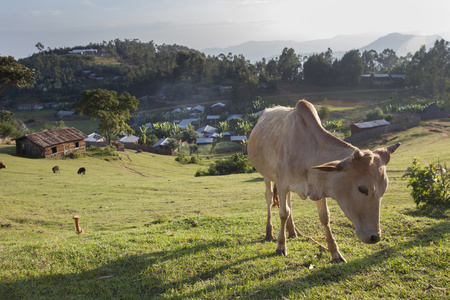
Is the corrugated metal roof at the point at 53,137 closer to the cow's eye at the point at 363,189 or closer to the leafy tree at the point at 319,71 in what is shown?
the cow's eye at the point at 363,189

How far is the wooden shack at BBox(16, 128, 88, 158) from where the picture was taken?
113 feet

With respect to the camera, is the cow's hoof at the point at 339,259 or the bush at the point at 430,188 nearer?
the cow's hoof at the point at 339,259

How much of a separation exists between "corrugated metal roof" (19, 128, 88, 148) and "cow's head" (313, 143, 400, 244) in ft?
116

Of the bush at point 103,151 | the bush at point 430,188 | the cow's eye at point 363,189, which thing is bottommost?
the bush at point 103,151

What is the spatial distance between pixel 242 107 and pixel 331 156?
7427 cm

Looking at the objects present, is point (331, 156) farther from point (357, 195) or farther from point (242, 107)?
point (242, 107)

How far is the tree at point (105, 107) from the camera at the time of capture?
41.6 m

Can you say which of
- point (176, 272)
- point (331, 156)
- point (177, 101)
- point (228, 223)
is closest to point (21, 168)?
point (228, 223)

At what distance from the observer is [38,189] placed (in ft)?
68.8

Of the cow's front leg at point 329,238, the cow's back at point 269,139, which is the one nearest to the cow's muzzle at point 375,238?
the cow's front leg at point 329,238

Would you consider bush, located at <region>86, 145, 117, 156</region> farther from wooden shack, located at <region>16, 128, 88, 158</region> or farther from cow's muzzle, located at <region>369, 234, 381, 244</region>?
cow's muzzle, located at <region>369, 234, 381, 244</region>

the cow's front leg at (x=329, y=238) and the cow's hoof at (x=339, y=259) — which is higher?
the cow's front leg at (x=329, y=238)

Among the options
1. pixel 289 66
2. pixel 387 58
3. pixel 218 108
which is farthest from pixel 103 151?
pixel 387 58

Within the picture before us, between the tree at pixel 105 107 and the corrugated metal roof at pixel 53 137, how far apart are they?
3.69m
